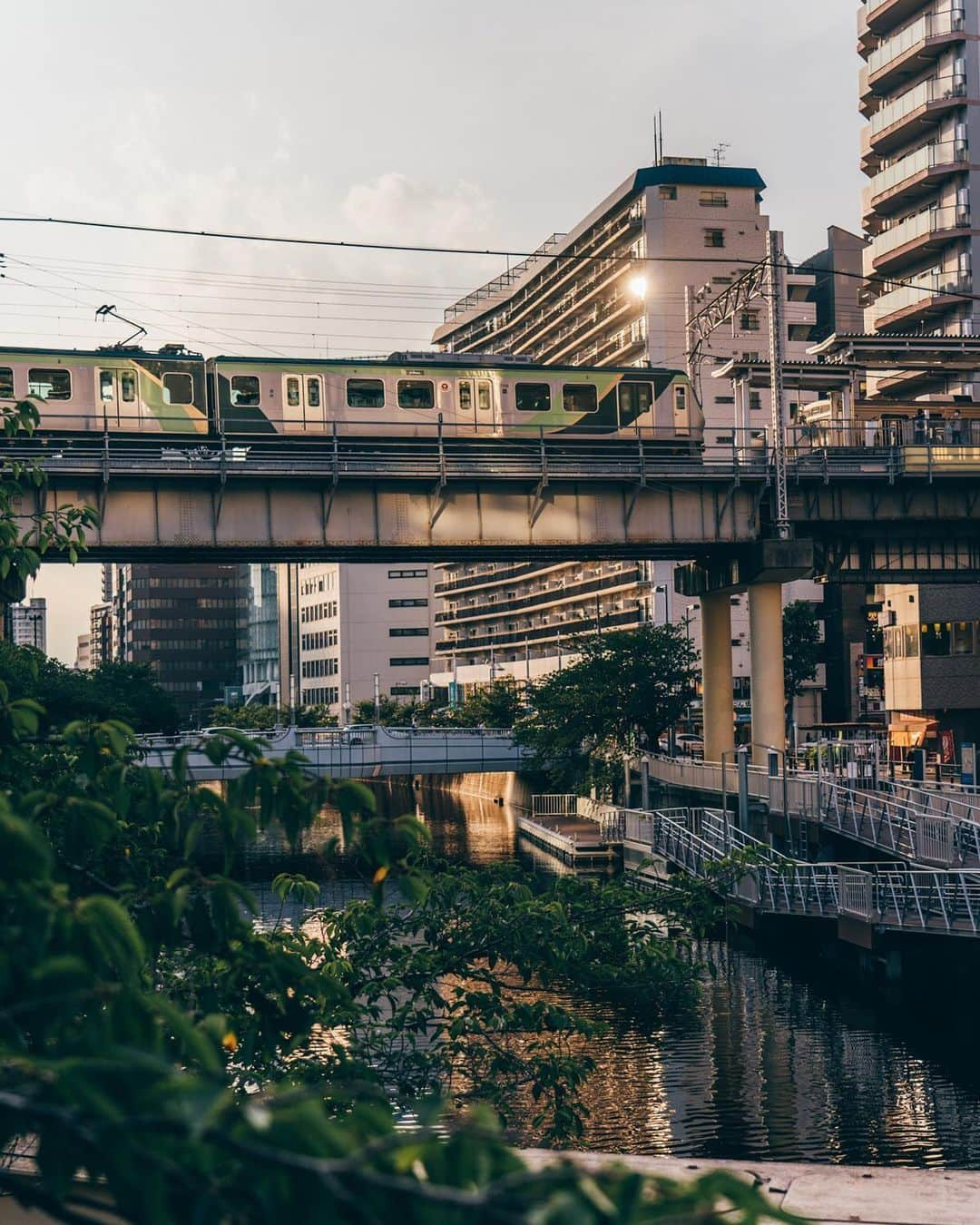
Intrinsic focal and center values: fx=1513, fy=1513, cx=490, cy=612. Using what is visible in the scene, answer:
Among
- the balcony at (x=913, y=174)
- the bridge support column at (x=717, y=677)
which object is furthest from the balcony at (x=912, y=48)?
the bridge support column at (x=717, y=677)

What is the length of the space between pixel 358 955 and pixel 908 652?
6659 cm

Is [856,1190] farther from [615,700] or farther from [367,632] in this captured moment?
[367,632]

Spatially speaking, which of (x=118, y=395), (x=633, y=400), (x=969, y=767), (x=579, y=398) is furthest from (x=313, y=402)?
(x=969, y=767)

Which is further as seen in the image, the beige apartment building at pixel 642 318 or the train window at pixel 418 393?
the beige apartment building at pixel 642 318

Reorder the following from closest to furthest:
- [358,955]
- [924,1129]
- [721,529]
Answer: [358,955] → [924,1129] → [721,529]

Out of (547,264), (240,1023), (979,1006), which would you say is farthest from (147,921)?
(547,264)

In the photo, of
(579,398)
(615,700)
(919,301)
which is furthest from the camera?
(919,301)

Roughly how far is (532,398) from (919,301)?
1671 inches

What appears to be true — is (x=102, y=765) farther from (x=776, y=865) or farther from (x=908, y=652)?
(x=908, y=652)

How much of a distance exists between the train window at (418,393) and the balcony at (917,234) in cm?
4598

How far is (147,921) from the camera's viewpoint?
239 inches

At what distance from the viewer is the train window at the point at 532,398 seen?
51344 mm

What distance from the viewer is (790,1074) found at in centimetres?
2684

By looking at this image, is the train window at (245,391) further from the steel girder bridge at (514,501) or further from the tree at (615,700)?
the tree at (615,700)
